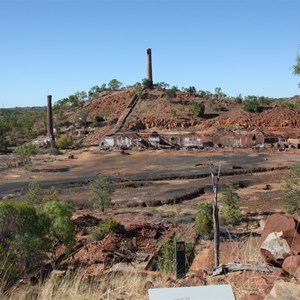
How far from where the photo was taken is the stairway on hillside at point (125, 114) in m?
75.5

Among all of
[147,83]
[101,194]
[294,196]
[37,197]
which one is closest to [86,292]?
[294,196]

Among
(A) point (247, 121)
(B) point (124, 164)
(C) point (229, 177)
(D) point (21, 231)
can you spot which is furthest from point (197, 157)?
(D) point (21, 231)

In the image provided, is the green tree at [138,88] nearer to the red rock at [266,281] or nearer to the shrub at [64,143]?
the shrub at [64,143]

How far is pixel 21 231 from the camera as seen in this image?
13250 mm

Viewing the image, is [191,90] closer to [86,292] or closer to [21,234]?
[21,234]

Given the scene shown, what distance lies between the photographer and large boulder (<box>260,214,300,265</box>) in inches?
242

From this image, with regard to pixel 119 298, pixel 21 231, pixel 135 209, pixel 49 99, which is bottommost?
pixel 135 209

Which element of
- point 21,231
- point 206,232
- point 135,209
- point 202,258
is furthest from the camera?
point 135,209

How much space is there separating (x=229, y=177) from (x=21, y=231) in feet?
89.2

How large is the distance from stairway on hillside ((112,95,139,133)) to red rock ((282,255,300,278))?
2695 inches

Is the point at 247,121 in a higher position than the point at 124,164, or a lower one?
higher

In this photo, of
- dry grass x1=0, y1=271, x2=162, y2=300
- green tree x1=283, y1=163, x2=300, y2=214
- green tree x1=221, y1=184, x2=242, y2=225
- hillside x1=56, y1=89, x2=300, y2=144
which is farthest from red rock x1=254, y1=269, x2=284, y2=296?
hillside x1=56, y1=89, x2=300, y2=144

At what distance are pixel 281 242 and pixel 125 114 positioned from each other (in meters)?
76.5

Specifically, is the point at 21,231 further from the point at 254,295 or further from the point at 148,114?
the point at 148,114
